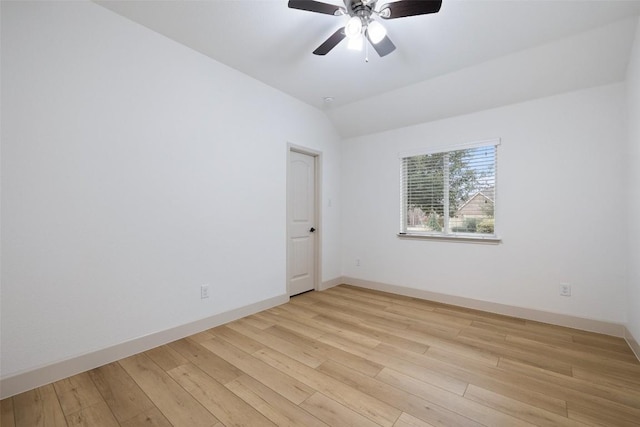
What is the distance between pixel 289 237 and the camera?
3762 mm

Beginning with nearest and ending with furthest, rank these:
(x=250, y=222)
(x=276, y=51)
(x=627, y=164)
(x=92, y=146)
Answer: (x=92, y=146), (x=627, y=164), (x=276, y=51), (x=250, y=222)

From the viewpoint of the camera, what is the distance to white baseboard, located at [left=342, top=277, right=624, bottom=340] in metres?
2.68

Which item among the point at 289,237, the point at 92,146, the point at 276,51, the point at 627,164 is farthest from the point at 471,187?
the point at 92,146

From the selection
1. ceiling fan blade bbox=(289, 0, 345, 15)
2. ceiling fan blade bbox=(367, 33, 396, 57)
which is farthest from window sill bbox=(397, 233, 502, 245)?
ceiling fan blade bbox=(289, 0, 345, 15)

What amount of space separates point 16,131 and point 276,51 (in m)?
2.14

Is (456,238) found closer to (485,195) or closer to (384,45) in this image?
(485,195)

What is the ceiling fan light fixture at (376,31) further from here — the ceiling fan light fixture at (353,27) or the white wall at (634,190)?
the white wall at (634,190)

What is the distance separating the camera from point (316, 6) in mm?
1845

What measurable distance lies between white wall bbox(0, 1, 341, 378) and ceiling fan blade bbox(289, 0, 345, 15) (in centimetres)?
143

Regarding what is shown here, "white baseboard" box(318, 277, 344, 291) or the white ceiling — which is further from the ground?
the white ceiling

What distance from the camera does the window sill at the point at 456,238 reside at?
329 centimetres

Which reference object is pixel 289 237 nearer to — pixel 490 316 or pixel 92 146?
pixel 92 146

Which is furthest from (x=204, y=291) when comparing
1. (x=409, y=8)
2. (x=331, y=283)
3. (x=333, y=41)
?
(x=409, y=8)

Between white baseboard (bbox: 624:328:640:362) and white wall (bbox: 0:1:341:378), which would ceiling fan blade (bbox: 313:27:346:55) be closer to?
white wall (bbox: 0:1:341:378)
